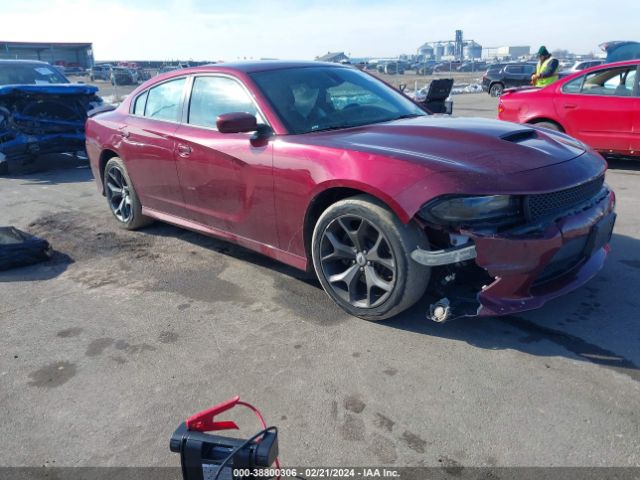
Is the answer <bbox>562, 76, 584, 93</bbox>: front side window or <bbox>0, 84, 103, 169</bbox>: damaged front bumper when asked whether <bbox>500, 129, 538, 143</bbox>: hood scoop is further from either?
<bbox>0, 84, 103, 169</bbox>: damaged front bumper

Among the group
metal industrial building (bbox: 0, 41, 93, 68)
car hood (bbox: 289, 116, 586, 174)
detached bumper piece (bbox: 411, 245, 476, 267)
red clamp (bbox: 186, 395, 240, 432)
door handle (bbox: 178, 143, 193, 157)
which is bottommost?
red clamp (bbox: 186, 395, 240, 432)

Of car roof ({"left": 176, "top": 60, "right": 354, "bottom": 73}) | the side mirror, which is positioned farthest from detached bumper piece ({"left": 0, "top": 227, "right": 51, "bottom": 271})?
the side mirror

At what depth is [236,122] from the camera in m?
3.56

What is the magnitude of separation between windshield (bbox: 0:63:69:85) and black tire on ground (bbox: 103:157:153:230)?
5535mm

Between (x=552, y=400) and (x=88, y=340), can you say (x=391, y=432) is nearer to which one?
(x=552, y=400)

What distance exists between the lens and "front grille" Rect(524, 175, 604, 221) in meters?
2.96

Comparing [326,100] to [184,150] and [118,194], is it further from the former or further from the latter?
[118,194]

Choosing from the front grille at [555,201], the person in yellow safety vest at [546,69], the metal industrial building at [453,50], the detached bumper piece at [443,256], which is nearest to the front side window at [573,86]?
the person in yellow safety vest at [546,69]

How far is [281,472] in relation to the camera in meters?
2.21

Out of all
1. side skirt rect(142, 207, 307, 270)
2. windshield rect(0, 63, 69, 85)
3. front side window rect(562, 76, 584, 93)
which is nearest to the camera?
side skirt rect(142, 207, 307, 270)

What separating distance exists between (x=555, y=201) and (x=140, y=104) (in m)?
3.88

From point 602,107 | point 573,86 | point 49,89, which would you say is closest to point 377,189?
point 602,107

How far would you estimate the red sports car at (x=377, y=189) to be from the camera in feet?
9.56

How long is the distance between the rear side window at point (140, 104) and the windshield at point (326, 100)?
1.58m
